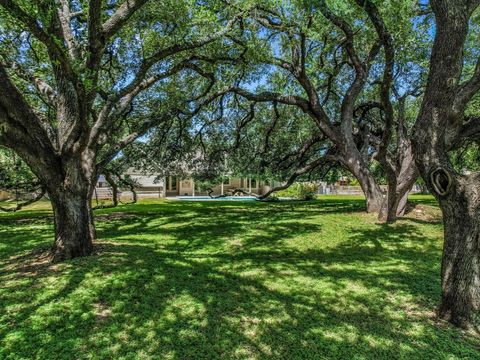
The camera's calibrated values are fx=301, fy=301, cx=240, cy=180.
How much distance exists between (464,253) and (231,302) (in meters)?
3.02

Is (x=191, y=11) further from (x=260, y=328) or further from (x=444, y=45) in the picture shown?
(x=260, y=328)

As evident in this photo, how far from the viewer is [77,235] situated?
18.6 feet

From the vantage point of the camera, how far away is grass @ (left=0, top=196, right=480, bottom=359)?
3211 mm

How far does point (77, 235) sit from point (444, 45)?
6534mm

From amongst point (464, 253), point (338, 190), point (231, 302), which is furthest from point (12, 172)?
point (338, 190)

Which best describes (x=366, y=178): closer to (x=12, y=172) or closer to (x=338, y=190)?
(x=12, y=172)

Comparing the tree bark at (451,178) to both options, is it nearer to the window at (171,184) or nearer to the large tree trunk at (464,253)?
the large tree trunk at (464,253)

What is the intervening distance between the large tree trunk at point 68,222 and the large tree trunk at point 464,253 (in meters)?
5.93

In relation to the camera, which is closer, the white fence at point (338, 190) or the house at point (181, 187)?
the house at point (181, 187)

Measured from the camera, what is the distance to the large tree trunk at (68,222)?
5.52 meters

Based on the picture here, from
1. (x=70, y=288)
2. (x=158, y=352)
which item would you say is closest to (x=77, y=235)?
(x=70, y=288)

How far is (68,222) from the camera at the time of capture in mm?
5570

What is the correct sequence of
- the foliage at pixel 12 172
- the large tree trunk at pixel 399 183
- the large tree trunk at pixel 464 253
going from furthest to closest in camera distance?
the foliage at pixel 12 172 < the large tree trunk at pixel 399 183 < the large tree trunk at pixel 464 253

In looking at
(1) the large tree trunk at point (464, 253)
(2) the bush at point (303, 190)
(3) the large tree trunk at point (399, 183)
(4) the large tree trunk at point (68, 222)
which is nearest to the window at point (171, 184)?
(2) the bush at point (303, 190)
